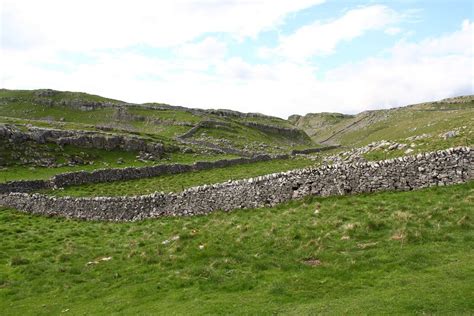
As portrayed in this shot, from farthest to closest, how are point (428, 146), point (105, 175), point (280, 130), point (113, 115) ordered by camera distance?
point (280, 130) → point (113, 115) → point (105, 175) → point (428, 146)

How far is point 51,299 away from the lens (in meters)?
16.0

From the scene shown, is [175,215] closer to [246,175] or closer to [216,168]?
[246,175]

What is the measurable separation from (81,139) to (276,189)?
141ft

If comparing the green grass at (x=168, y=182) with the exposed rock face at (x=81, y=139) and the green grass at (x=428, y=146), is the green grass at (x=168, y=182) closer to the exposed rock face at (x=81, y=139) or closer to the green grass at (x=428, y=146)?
the exposed rock face at (x=81, y=139)

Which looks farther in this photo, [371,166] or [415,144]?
[415,144]

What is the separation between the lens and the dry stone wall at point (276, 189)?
71.3 ft

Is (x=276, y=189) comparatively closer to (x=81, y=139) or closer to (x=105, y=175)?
(x=105, y=175)

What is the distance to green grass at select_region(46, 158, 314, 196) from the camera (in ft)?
134

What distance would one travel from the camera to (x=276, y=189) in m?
25.8

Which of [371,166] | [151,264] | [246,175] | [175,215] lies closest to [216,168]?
[246,175]

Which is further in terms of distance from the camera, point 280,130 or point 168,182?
point 280,130

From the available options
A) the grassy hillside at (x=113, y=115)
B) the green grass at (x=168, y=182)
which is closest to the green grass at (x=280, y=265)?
the green grass at (x=168, y=182)

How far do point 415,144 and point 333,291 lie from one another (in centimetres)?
2530

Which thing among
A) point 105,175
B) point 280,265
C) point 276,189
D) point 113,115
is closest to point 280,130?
point 113,115
